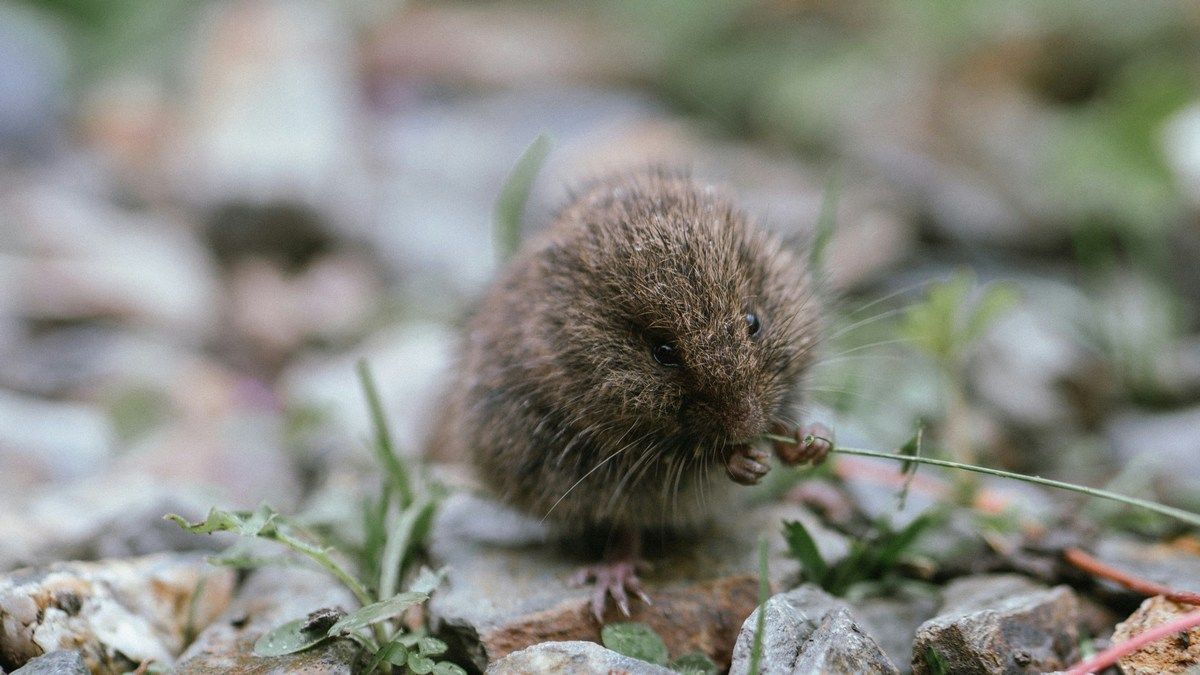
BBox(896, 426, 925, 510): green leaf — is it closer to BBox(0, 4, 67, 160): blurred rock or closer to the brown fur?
the brown fur

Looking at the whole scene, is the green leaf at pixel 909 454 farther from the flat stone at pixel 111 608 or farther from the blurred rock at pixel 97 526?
the blurred rock at pixel 97 526

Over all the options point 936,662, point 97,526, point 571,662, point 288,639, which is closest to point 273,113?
point 97,526

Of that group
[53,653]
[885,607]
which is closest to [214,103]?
[53,653]

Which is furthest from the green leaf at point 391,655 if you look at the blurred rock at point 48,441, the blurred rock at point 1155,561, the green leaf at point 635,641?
the blurred rock at point 48,441

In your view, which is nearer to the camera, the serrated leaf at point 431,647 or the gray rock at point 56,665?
the gray rock at point 56,665

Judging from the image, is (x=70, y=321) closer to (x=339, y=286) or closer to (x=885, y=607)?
(x=339, y=286)

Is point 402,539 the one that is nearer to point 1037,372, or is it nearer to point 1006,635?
point 1006,635
